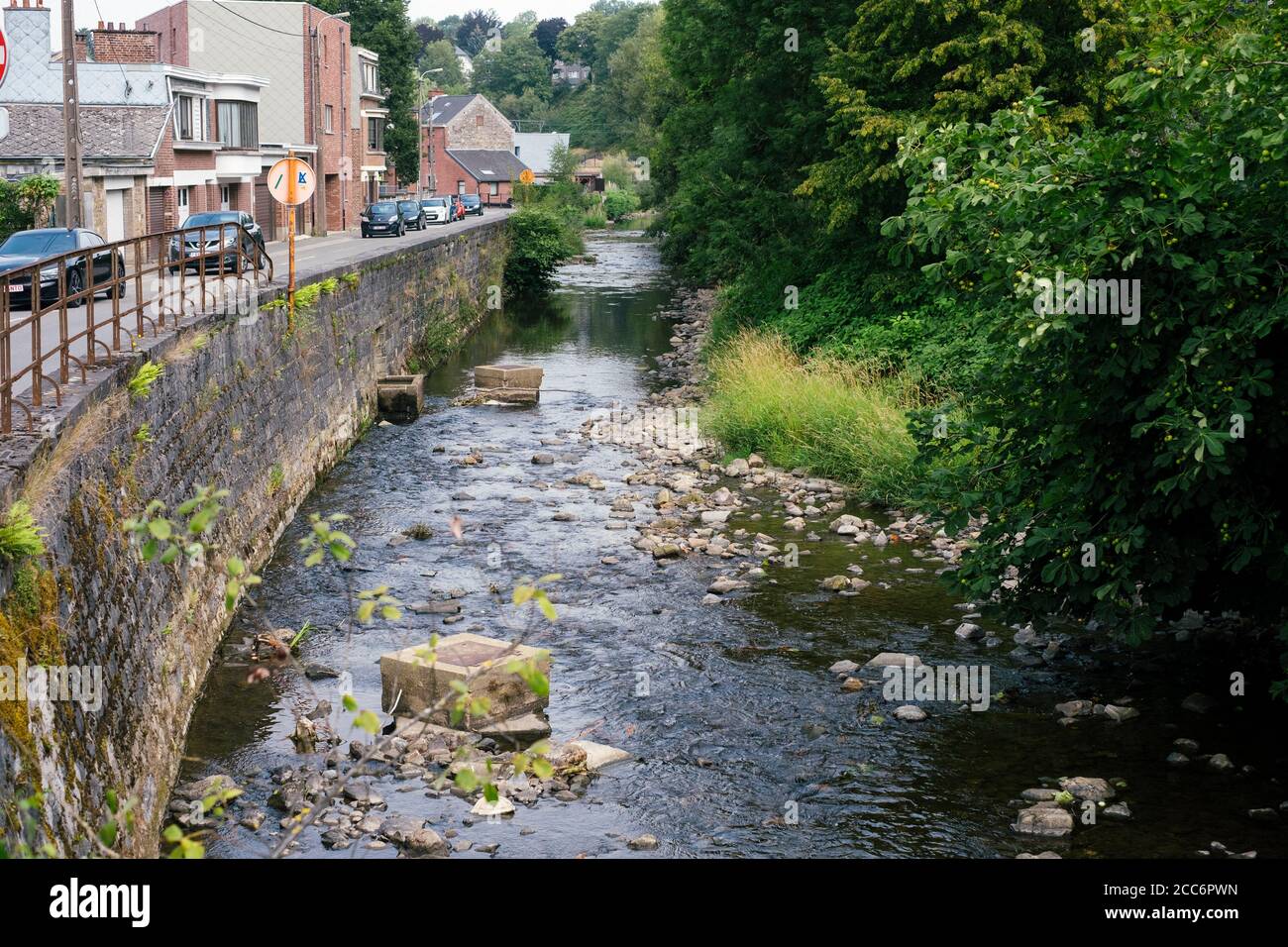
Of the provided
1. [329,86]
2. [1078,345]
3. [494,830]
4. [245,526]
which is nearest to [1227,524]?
[1078,345]

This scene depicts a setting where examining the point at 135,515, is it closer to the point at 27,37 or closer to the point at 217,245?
the point at 217,245

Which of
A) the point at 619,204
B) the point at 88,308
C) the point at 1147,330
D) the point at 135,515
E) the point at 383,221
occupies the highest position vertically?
the point at 619,204

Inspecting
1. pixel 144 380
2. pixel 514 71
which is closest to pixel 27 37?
pixel 144 380

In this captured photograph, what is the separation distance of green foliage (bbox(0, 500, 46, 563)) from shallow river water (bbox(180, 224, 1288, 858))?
103 inches

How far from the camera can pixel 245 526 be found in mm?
16172

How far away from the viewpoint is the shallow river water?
9664mm

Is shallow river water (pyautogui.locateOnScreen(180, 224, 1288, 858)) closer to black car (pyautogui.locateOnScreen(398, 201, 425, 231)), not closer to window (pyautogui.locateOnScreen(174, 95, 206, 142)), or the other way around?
window (pyautogui.locateOnScreen(174, 95, 206, 142))

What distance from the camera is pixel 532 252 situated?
52688 millimetres

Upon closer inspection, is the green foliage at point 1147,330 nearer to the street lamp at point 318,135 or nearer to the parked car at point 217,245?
the parked car at point 217,245

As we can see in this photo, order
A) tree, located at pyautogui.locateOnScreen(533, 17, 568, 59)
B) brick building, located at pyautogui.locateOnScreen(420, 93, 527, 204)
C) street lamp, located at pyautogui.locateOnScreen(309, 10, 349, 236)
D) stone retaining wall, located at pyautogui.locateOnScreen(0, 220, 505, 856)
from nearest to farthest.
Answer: stone retaining wall, located at pyautogui.locateOnScreen(0, 220, 505, 856)
street lamp, located at pyautogui.locateOnScreen(309, 10, 349, 236)
brick building, located at pyautogui.locateOnScreen(420, 93, 527, 204)
tree, located at pyautogui.locateOnScreen(533, 17, 568, 59)

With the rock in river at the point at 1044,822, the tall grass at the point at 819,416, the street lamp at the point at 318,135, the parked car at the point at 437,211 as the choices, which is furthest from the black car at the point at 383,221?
the rock in river at the point at 1044,822

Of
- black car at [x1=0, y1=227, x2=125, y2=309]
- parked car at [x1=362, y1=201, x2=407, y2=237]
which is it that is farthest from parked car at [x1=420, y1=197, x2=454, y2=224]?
black car at [x1=0, y1=227, x2=125, y2=309]

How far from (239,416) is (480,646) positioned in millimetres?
6253

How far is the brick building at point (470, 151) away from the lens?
112 metres
